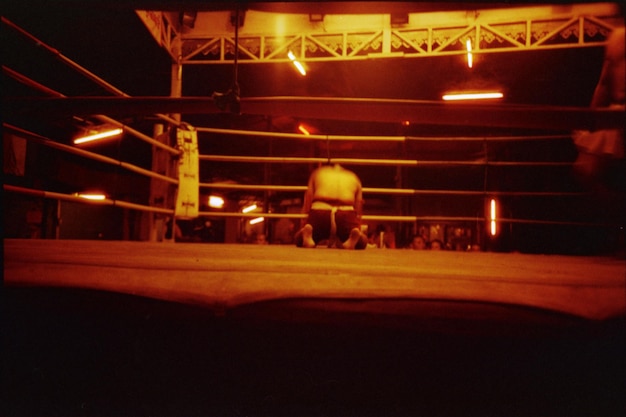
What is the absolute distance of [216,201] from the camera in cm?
912

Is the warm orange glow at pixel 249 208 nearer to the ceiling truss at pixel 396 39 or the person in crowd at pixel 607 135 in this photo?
the ceiling truss at pixel 396 39

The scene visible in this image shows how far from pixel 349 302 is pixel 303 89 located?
6378 millimetres

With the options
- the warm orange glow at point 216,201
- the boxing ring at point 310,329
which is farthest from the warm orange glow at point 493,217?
the warm orange glow at point 216,201

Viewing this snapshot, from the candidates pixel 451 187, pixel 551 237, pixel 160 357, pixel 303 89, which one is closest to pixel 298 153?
pixel 303 89

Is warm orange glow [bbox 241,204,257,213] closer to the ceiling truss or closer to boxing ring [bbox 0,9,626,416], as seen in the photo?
the ceiling truss

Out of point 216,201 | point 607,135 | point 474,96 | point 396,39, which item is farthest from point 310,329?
point 216,201

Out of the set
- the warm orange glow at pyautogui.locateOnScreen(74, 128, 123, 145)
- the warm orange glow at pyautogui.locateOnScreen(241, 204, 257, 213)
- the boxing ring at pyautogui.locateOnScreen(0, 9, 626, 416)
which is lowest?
the boxing ring at pyautogui.locateOnScreen(0, 9, 626, 416)

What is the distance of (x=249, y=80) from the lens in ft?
22.8

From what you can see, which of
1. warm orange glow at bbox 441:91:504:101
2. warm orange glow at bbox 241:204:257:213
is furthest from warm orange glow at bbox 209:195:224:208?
warm orange glow at bbox 441:91:504:101

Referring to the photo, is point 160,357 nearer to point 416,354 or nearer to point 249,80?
point 416,354

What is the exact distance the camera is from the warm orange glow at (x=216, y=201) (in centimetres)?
891

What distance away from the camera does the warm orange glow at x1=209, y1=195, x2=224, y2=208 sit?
8914 mm

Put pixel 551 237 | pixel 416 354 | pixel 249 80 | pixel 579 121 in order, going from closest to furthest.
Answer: pixel 579 121 → pixel 416 354 → pixel 551 237 → pixel 249 80

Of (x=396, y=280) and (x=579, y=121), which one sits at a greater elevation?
(x=579, y=121)
